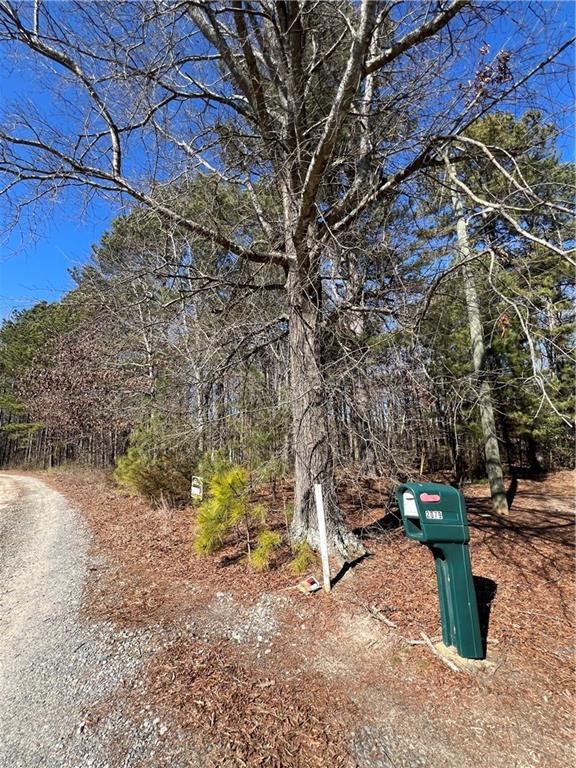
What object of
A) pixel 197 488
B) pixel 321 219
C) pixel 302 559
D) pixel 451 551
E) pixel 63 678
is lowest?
pixel 63 678

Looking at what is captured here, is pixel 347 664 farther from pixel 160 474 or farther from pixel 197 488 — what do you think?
pixel 160 474

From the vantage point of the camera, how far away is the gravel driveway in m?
1.94

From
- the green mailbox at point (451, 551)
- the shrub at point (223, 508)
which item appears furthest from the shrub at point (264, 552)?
the green mailbox at point (451, 551)

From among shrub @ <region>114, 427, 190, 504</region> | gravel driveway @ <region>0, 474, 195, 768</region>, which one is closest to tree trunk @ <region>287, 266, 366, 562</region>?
gravel driveway @ <region>0, 474, 195, 768</region>

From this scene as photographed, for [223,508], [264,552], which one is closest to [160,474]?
[223,508]

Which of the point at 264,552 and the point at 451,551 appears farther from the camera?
the point at 264,552

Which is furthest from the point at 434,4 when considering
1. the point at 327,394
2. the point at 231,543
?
the point at 231,543

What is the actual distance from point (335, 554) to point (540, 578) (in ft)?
6.45

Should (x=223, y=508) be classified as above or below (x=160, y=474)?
below

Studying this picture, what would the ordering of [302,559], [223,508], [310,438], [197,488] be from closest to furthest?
[302,559] → [310,438] → [223,508] → [197,488]

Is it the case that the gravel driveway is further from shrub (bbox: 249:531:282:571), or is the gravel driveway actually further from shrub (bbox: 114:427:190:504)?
shrub (bbox: 114:427:190:504)

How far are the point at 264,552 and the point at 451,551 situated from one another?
81.9 inches

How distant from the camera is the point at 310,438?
4148 millimetres

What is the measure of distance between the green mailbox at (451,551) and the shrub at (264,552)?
6.22 ft
